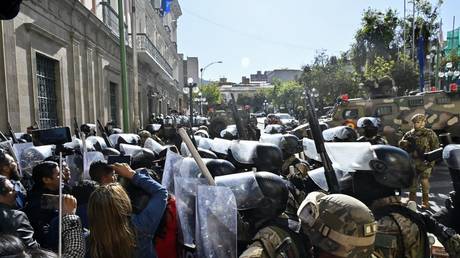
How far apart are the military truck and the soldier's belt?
10.5 meters

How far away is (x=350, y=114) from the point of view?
12.9 m

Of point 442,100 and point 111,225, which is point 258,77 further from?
point 111,225

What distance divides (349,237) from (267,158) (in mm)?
2361

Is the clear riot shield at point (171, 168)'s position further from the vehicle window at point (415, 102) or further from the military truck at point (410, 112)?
the vehicle window at point (415, 102)

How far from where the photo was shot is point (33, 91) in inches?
405

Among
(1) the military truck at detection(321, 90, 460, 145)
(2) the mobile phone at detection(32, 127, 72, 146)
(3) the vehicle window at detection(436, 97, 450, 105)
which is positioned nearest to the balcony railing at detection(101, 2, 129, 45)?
(1) the military truck at detection(321, 90, 460, 145)

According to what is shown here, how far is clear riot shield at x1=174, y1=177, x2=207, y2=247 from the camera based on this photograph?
8.59 feet

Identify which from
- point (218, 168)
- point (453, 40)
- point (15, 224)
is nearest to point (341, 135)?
point (218, 168)

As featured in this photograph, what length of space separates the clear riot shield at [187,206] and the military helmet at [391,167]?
3.77 ft

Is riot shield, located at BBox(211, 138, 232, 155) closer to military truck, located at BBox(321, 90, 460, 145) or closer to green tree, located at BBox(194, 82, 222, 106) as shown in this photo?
military truck, located at BBox(321, 90, 460, 145)

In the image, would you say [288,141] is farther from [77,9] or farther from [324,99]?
[324,99]

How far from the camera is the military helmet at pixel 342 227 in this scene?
1736 millimetres

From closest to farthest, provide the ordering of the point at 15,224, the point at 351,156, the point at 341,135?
the point at 15,224, the point at 351,156, the point at 341,135

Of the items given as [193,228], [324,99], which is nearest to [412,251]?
[193,228]
